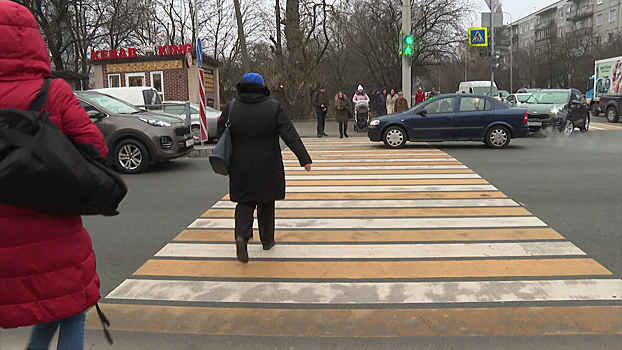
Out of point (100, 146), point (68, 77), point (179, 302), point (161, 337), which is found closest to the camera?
point (100, 146)

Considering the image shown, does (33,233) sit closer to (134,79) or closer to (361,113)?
(361,113)

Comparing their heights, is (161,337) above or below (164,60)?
below

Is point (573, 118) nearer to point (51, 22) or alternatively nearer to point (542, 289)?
point (542, 289)

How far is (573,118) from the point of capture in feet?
63.3

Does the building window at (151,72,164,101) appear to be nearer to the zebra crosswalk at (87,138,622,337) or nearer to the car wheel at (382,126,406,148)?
the car wheel at (382,126,406,148)

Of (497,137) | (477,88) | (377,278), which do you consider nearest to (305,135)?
(497,137)

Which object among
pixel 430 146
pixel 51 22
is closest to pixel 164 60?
pixel 51 22

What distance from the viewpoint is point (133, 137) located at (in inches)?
437

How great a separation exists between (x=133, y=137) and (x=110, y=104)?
4.21ft

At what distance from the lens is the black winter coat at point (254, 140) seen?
497cm

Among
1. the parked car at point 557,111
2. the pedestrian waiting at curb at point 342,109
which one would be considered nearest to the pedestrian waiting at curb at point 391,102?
the pedestrian waiting at curb at point 342,109

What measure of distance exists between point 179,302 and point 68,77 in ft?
80.7

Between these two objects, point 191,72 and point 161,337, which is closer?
point 161,337

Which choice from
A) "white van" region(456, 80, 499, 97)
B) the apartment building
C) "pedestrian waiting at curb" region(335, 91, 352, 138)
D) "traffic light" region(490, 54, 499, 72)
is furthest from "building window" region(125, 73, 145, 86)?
the apartment building
